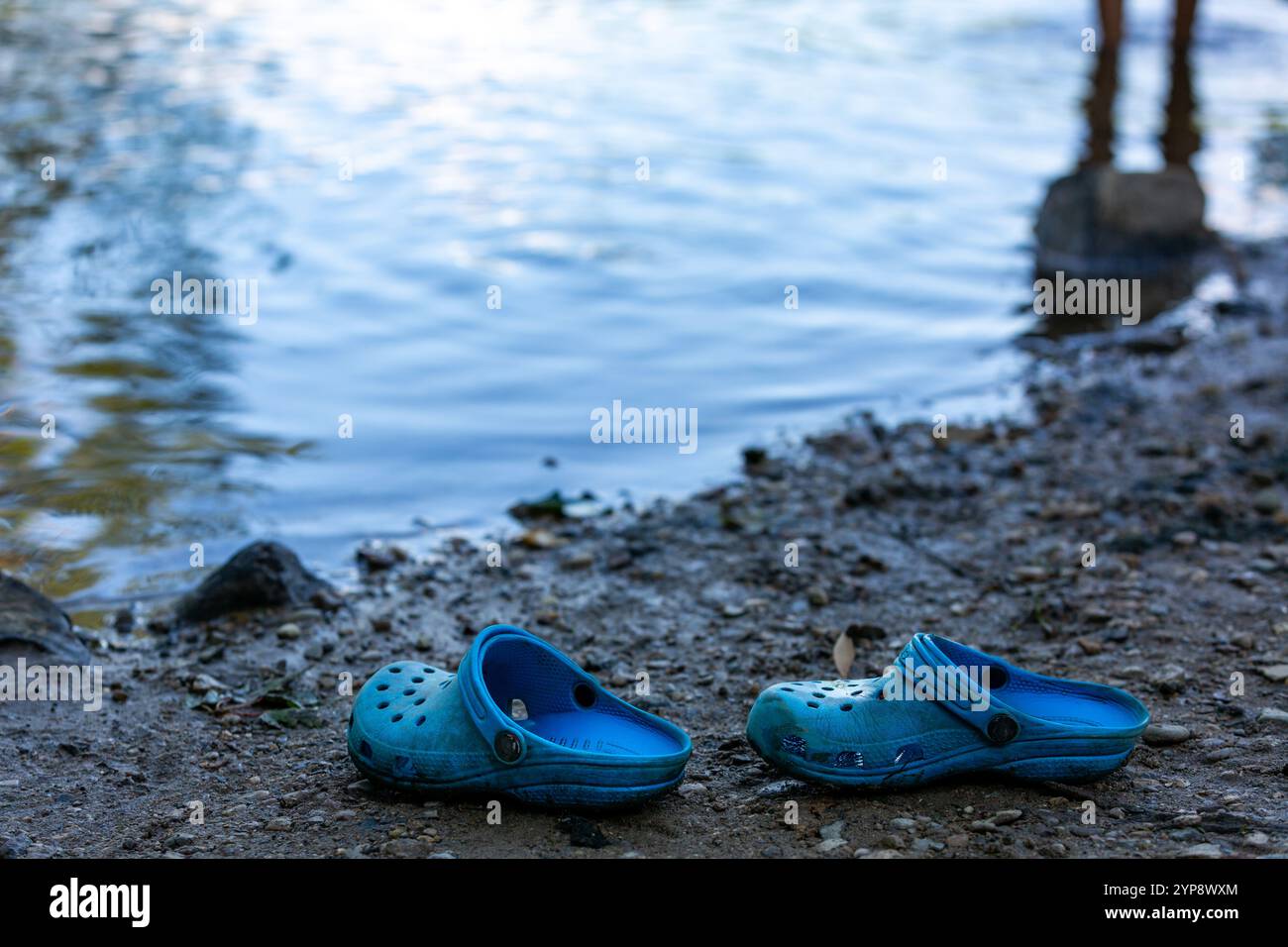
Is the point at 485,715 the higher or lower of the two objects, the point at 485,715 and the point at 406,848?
the higher

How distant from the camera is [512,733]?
2.72 meters

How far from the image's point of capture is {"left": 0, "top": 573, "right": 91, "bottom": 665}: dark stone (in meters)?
3.63

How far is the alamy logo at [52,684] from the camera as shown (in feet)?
11.3

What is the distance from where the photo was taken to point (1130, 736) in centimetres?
284

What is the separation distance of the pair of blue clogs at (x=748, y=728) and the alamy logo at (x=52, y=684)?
930 millimetres

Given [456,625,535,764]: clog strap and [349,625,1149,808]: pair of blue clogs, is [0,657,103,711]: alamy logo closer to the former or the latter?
[349,625,1149,808]: pair of blue clogs

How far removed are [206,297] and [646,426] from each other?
2.66 metres

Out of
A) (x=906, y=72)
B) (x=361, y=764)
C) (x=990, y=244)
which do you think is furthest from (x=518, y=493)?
(x=906, y=72)

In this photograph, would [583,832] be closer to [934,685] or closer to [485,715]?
[485,715]

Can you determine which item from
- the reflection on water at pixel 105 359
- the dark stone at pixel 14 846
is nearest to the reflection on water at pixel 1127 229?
the reflection on water at pixel 105 359

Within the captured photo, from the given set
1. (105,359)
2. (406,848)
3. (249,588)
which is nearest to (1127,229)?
(105,359)

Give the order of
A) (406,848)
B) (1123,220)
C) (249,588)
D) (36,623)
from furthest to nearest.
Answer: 1. (1123,220)
2. (249,588)
3. (36,623)
4. (406,848)
